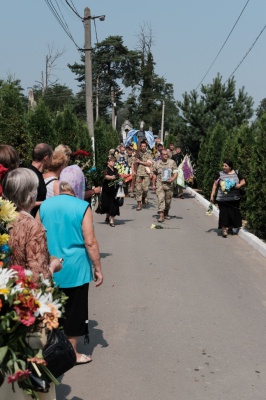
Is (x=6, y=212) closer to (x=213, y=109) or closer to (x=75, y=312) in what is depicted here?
(x=75, y=312)

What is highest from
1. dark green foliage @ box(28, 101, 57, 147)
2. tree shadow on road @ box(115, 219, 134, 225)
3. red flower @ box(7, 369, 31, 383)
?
dark green foliage @ box(28, 101, 57, 147)

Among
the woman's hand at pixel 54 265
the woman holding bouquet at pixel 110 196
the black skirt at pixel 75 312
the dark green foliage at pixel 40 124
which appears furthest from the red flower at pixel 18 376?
the dark green foliage at pixel 40 124

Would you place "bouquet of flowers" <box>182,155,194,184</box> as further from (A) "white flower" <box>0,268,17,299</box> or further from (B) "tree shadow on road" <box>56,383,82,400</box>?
(A) "white flower" <box>0,268,17,299</box>

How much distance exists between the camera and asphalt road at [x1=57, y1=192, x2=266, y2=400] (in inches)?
193

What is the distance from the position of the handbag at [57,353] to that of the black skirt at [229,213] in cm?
919

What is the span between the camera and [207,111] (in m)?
26.9

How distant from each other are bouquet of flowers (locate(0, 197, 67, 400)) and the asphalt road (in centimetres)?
180

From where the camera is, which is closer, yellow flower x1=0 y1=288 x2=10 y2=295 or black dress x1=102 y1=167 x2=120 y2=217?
yellow flower x1=0 y1=288 x2=10 y2=295

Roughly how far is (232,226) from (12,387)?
33.6 feet

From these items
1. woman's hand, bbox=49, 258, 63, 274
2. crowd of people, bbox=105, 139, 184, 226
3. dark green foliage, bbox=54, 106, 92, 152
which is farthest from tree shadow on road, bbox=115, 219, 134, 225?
woman's hand, bbox=49, 258, 63, 274

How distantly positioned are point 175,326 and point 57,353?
2.89 meters

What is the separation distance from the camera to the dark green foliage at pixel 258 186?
1208 cm

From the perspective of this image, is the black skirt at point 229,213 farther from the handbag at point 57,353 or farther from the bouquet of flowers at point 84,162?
the handbag at point 57,353

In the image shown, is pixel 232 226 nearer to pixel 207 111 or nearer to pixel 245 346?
pixel 245 346
